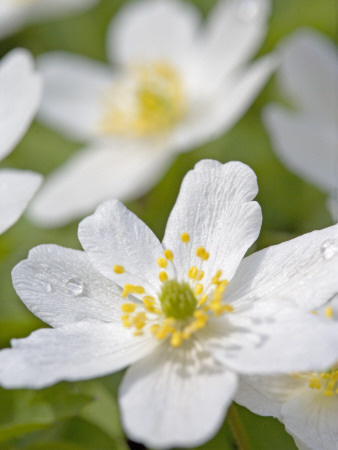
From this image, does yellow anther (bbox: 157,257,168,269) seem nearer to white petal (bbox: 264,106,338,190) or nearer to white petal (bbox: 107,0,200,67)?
white petal (bbox: 264,106,338,190)

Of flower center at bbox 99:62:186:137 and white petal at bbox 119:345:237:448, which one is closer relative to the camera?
white petal at bbox 119:345:237:448

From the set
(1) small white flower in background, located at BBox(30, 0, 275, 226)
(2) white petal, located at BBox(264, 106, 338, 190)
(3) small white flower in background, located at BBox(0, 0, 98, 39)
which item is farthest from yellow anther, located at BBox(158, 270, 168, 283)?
(3) small white flower in background, located at BBox(0, 0, 98, 39)

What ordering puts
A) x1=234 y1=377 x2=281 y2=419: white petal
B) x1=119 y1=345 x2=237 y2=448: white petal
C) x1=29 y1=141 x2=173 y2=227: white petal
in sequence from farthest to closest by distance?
x1=29 y1=141 x2=173 y2=227: white petal
x1=234 y1=377 x2=281 y2=419: white petal
x1=119 y1=345 x2=237 y2=448: white petal

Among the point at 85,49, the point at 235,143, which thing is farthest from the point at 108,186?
the point at 85,49

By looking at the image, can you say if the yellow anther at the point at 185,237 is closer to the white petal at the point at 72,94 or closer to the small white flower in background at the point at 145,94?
the small white flower in background at the point at 145,94

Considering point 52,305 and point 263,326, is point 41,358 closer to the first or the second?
point 52,305

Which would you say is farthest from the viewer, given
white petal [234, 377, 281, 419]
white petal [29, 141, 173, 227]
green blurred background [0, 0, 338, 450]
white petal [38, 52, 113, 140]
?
white petal [38, 52, 113, 140]

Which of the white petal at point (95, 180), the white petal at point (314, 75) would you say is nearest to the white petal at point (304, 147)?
the white petal at point (314, 75)
